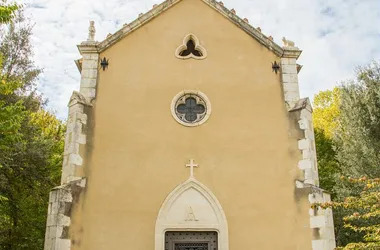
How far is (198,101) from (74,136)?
3225 millimetres

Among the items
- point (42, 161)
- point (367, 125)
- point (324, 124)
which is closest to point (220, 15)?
point (42, 161)

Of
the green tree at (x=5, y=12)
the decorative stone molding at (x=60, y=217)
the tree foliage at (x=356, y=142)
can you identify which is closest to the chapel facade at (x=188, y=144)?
the decorative stone molding at (x=60, y=217)

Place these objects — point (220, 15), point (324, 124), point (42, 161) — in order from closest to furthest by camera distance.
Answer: point (220, 15), point (42, 161), point (324, 124)

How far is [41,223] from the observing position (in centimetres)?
1548

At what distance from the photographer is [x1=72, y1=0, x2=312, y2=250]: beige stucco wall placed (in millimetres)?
9562

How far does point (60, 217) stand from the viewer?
912 centimetres

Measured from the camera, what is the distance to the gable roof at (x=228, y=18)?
11.2 m

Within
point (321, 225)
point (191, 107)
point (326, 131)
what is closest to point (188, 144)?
point (191, 107)

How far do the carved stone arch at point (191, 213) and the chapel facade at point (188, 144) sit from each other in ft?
0.08

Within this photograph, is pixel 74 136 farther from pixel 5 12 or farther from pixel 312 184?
pixel 312 184

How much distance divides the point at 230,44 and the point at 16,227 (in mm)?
10103

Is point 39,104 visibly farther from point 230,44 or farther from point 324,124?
point 324,124

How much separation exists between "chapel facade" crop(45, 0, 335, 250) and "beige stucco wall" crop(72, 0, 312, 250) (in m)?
0.03

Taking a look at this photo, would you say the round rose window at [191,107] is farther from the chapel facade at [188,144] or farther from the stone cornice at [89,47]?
the stone cornice at [89,47]
